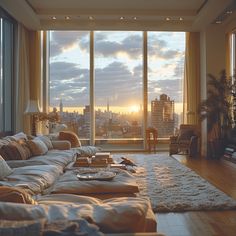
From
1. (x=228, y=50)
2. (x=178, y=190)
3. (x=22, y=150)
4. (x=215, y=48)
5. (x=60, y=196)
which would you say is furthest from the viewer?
(x=228, y=50)

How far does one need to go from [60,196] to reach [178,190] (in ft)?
8.52

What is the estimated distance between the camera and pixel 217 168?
21.3 ft

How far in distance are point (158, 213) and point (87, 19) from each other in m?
6.32

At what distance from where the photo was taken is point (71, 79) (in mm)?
9609

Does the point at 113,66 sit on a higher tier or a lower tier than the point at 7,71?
higher

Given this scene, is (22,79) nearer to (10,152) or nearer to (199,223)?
(10,152)

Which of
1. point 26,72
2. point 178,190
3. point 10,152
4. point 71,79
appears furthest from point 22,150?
point 71,79

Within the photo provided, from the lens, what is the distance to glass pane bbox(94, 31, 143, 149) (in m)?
9.61

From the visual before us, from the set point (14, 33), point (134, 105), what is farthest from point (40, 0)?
point (134, 105)

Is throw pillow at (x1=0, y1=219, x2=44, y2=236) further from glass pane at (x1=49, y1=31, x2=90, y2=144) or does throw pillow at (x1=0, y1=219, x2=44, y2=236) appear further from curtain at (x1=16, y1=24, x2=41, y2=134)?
glass pane at (x1=49, y1=31, x2=90, y2=144)

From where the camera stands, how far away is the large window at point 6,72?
7648 millimetres

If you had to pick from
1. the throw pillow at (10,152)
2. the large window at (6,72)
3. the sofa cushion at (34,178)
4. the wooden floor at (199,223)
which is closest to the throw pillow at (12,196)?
the sofa cushion at (34,178)

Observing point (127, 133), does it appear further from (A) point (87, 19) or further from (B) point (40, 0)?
(B) point (40, 0)

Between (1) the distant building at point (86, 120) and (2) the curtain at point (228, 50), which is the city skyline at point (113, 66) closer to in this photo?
(1) the distant building at point (86, 120)
